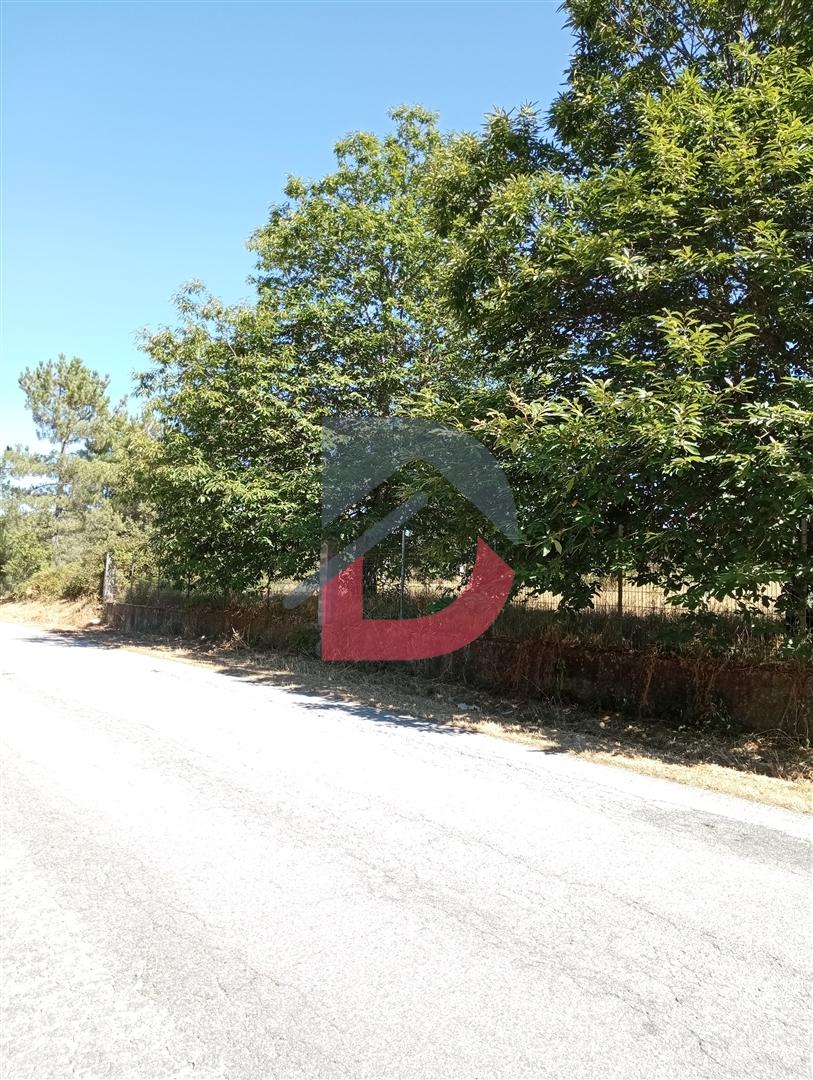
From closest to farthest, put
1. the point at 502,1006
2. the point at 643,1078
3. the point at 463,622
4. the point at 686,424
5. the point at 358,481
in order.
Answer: the point at 643,1078 < the point at 502,1006 < the point at 686,424 < the point at 463,622 < the point at 358,481

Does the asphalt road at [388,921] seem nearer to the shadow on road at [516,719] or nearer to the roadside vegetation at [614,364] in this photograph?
the shadow on road at [516,719]

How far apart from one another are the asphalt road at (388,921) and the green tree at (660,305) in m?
→ 2.50

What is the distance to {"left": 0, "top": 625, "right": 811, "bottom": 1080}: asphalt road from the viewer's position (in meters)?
2.38

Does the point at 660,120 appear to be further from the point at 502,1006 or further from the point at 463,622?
the point at 502,1006

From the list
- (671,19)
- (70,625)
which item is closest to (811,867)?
(671,19)

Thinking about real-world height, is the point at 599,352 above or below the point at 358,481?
above

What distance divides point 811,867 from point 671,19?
9.82 metres

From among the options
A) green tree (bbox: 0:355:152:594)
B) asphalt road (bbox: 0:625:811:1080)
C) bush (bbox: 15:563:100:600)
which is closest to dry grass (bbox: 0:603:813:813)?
asphalt road (bbox: 0:625:811:1080)

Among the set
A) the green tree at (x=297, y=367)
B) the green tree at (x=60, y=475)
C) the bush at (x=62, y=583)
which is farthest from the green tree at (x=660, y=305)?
the green tree at (x=60, y=475)

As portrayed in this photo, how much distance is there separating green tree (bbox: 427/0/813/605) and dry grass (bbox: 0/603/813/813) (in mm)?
1627

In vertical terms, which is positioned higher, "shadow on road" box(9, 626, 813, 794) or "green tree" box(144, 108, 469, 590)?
"green tree" box(144, 108, 469, 590)

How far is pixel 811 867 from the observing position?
4020 millimetres

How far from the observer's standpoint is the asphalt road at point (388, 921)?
2.38 meters

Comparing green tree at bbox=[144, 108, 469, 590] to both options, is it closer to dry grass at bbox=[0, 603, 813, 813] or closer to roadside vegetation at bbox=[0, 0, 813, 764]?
roadside vegetation at bbox=[0, 0, 813, 764]
